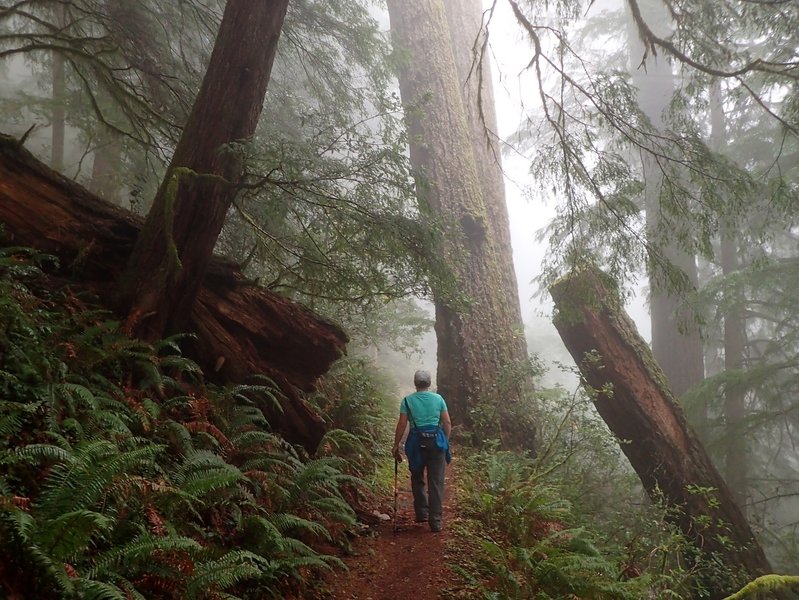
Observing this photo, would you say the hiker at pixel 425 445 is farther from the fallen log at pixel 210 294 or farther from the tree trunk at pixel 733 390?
the tree trunk at pixel 733 390

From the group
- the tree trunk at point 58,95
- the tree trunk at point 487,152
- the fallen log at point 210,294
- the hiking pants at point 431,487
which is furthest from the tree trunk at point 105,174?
the hiking pants at point 431,487

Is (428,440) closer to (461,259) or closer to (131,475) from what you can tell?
(461,259)

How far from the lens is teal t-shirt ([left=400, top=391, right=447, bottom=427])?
18.6 ft

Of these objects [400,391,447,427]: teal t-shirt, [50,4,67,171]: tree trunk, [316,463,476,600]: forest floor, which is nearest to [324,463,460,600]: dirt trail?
[316,463,476,600]: forest floor

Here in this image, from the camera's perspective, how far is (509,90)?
25.9 ft

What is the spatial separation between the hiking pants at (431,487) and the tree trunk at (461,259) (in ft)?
9.39

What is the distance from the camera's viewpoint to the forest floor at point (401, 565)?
4.07 m

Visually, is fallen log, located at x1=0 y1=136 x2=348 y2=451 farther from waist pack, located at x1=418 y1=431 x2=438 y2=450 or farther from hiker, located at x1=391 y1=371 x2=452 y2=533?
waist pack, located at x1=418 y1=431 x2=438 y2=450

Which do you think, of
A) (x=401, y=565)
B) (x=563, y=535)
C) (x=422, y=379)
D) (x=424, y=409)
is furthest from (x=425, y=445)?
(x=563, y=535)

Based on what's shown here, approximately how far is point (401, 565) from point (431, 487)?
99 cm

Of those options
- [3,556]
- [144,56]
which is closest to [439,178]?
[144,56]

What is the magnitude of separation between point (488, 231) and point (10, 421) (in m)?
8.68

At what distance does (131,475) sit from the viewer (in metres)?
3.11

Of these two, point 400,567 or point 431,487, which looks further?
point 431,487
